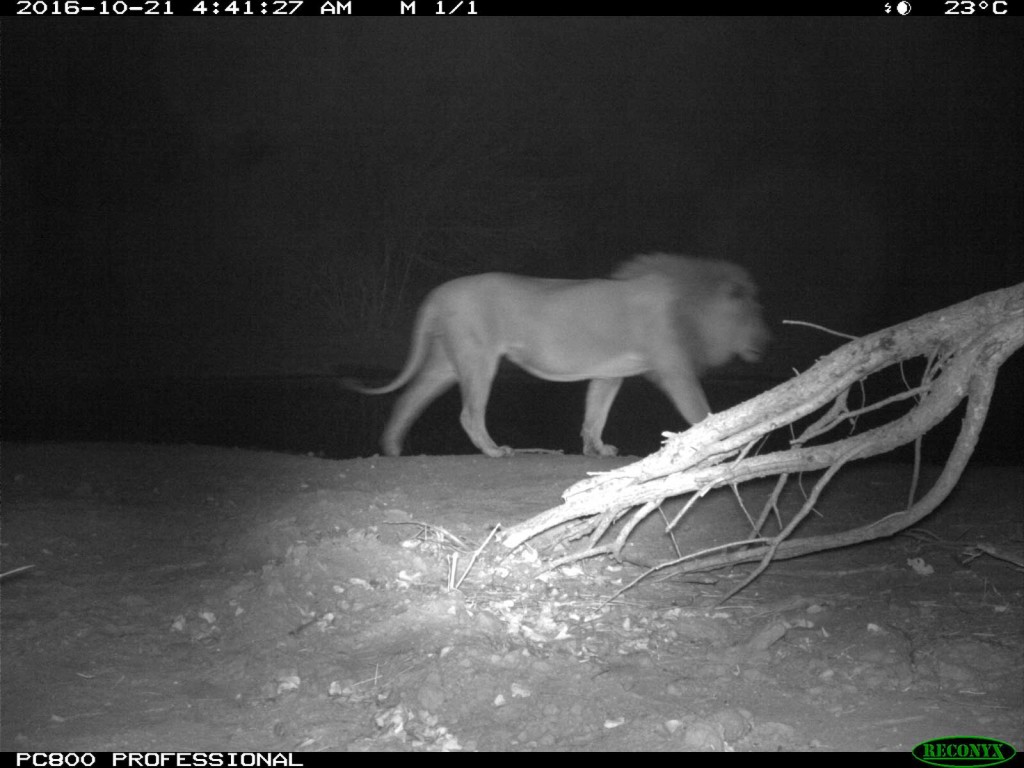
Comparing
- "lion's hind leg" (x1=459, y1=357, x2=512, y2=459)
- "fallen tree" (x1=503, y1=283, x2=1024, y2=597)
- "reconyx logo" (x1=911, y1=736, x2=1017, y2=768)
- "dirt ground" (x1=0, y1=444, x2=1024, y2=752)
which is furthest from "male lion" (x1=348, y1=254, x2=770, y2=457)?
"reconyx logo" (x1=911, y1=736, x2=1017, y2=768)

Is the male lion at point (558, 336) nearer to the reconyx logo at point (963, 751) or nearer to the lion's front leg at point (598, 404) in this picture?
the lion's front leg at point (598, 404)

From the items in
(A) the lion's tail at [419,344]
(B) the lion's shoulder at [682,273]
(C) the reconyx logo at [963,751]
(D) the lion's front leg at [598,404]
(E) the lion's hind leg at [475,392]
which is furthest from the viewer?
(B) the lion's shoulder at [682,273]

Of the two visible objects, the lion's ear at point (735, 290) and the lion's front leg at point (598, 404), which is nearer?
the lion's front leg at point (598, 404)

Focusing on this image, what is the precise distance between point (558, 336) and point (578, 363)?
0.94 feet

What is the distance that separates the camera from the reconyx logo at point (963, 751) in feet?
10.7

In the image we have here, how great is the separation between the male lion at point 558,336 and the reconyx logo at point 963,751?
541 cm

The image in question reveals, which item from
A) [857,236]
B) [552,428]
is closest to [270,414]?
[552,428]

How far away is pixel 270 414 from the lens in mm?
13031

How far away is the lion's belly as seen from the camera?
901cm

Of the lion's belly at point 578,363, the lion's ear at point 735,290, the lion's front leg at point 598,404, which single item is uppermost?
the lion's ear at point 735,290

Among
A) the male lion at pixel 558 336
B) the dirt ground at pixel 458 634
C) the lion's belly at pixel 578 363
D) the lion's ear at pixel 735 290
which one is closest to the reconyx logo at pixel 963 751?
the dirt ground at pixel 458 634

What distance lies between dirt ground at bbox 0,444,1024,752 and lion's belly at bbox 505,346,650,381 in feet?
9.36

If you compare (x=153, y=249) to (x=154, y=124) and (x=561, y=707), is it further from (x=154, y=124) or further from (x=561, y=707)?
(x=561, y=707)

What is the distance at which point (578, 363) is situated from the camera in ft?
29.9
